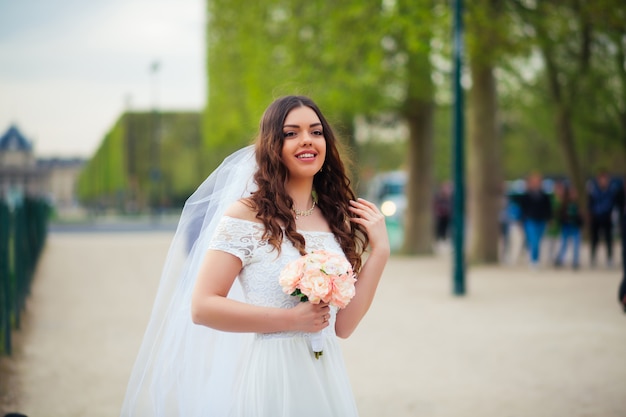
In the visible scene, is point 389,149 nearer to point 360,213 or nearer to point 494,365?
point 494,365

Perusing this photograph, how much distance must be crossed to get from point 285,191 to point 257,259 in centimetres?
30

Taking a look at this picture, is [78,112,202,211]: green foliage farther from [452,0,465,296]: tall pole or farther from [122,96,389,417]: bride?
[122,96,389,417]: bride

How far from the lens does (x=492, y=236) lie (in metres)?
18.2

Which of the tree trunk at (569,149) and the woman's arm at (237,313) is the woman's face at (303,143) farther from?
the tree trunk at (569,149)

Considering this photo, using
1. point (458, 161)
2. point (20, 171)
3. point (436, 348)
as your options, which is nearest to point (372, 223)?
point (436, 348)

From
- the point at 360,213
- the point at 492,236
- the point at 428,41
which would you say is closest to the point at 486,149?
the point at 492,236

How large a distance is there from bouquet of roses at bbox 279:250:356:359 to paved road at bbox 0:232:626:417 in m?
3.33

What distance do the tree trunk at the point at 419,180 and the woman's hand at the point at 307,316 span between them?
18390 millimetres

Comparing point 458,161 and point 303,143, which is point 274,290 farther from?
point 458,161

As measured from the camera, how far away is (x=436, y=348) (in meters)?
8.63

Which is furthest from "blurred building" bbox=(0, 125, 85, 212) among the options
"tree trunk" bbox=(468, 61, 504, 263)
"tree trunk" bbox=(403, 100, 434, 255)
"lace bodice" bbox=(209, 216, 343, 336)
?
"lace bodice" bbox=(209, 216, 343, 336)

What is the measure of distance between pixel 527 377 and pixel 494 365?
0.58 m

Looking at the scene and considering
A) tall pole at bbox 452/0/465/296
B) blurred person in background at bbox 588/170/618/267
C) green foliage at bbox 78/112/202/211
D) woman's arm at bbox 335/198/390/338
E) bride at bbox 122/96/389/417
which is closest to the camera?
bride at bbox 122/96/389/417

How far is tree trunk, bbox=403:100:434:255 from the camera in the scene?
2117 cm
